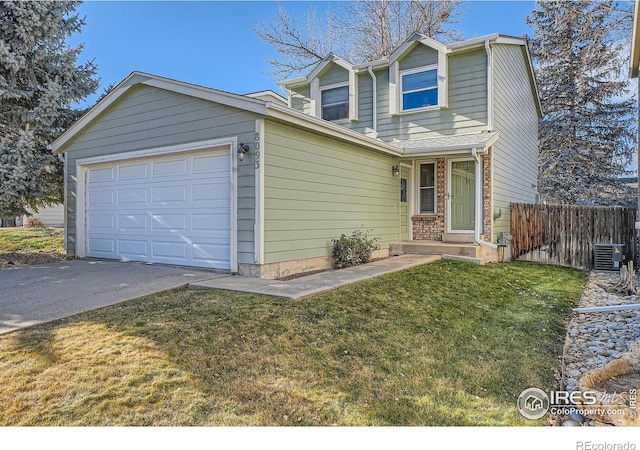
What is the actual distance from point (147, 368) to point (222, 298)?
6.18ft

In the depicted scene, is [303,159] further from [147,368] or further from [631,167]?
[631,167]

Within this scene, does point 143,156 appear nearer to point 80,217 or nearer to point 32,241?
point 80,217

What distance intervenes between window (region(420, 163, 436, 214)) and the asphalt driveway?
20.6 ft

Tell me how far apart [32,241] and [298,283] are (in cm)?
1119

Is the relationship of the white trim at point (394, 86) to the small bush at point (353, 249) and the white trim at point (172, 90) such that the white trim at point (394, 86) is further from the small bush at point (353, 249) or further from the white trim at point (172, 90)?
the white trim at point (172, 90)

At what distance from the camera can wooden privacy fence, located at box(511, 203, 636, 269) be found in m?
10.2

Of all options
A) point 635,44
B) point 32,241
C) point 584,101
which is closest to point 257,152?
point 635,44

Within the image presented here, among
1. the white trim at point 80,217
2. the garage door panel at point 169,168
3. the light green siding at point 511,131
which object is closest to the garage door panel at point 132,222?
the garage door panel at point 169,168

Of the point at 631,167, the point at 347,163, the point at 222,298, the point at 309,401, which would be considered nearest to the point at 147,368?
the point at 309,401

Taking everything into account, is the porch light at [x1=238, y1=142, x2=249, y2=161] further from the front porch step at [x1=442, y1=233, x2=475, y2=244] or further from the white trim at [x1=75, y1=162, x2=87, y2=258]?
the front porch step at [x1=442, y1=233, x2=475, y2=244]

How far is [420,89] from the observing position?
10945 mm

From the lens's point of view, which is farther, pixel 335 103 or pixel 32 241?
pixel 32 241

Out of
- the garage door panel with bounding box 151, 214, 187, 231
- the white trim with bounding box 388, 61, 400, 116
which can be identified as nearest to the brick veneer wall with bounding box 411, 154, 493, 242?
the white trim with bounding box 388, 61, 400, 116

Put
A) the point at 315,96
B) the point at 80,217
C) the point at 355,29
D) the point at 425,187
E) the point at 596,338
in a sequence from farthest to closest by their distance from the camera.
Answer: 1. the point at 355,29
2. the point at 315,96
3. the point at 425,187
4. the point at 80,217
5. the point at 596,338
